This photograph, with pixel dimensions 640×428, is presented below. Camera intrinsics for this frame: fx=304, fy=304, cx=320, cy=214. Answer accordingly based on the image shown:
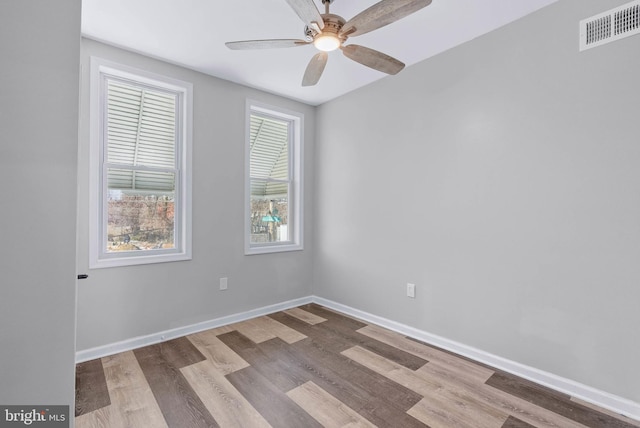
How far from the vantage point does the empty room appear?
982 millimetres

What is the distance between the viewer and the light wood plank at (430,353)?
2285 mm

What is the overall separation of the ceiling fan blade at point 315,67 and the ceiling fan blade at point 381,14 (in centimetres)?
33

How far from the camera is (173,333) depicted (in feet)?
9.59

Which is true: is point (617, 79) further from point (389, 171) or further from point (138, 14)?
point (138, 14)

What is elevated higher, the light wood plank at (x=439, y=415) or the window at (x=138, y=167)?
the window at (x=138, y=167)

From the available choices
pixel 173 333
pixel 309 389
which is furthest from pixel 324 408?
pixel 173 333

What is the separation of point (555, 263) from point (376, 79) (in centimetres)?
236

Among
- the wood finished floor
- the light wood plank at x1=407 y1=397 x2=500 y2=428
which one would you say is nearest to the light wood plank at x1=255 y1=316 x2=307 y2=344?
the wood finished floor

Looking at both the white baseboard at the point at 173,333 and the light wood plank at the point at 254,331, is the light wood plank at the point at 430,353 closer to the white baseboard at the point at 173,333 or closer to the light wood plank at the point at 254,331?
the light wood plank at the point at 254,331

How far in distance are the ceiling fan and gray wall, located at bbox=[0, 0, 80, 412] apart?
1.06m

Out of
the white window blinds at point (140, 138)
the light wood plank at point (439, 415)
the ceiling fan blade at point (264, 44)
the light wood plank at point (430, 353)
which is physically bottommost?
the light wood plank at point (439, 415)

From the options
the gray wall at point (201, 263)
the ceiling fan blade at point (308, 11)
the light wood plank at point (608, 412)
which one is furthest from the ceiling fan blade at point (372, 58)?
the light wood plank at point (608, 412)

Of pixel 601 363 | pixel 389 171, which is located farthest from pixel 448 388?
pixel 389 171

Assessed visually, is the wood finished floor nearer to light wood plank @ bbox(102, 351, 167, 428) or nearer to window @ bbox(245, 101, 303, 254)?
light wood plank @ bbox(102, 351, 167, 428)
